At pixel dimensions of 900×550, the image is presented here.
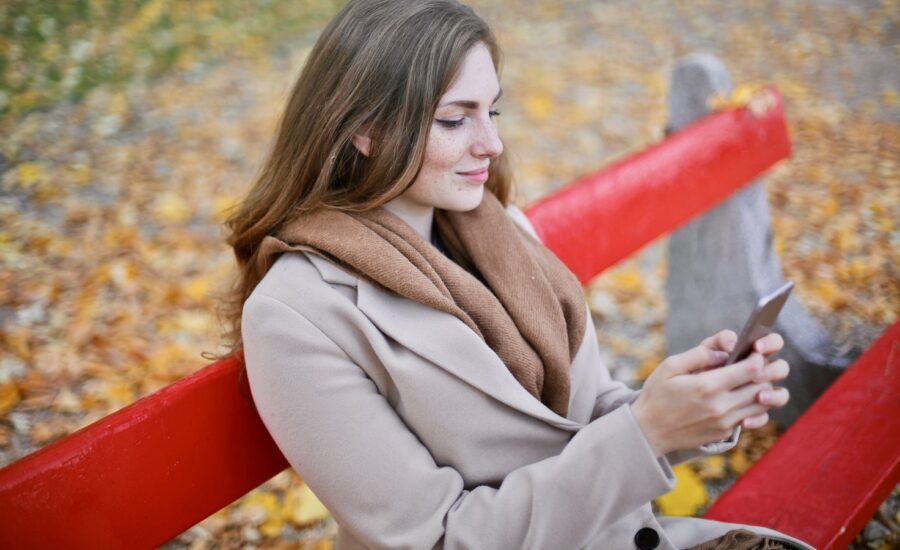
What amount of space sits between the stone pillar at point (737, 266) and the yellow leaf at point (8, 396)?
2.74 m

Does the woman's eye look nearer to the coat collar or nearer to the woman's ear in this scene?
the woman's ear

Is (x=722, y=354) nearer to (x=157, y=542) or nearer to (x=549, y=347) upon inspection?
(x=549, y=347)

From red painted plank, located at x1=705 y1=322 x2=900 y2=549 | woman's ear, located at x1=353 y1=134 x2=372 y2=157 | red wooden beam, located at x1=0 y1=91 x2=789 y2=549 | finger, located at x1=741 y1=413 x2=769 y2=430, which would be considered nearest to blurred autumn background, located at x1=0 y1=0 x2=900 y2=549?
red painted plank, located at x1=705 y1=322 x2=900 y2=549

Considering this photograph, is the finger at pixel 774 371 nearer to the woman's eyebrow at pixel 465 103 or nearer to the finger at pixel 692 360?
the finger at pixel 692 360

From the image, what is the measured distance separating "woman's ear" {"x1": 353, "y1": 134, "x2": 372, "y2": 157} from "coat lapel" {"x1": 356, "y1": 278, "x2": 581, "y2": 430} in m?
0.28

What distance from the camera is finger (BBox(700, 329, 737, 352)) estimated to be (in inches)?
64.3

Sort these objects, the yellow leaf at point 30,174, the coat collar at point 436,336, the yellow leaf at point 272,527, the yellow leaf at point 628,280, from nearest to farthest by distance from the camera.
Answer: the coat collar at point 436,336 < the yellow leaf at point 272,527 < the yellow leaf at point 628,280 < the yellow leaf at point 30,174

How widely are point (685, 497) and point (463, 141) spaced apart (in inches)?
78.5

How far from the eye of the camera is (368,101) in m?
1.69

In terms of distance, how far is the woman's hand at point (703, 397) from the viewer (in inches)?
59.8

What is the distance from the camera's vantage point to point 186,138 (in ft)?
17.3

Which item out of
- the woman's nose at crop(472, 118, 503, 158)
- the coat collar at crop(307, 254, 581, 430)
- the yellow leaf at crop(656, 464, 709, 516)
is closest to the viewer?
the coat collar at crop(307, 254, 581, 430)

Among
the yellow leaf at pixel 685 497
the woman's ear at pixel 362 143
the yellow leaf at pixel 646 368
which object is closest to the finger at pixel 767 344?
the woman's ear at pixel 362 143

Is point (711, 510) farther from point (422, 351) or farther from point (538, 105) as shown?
point (538, 105)
